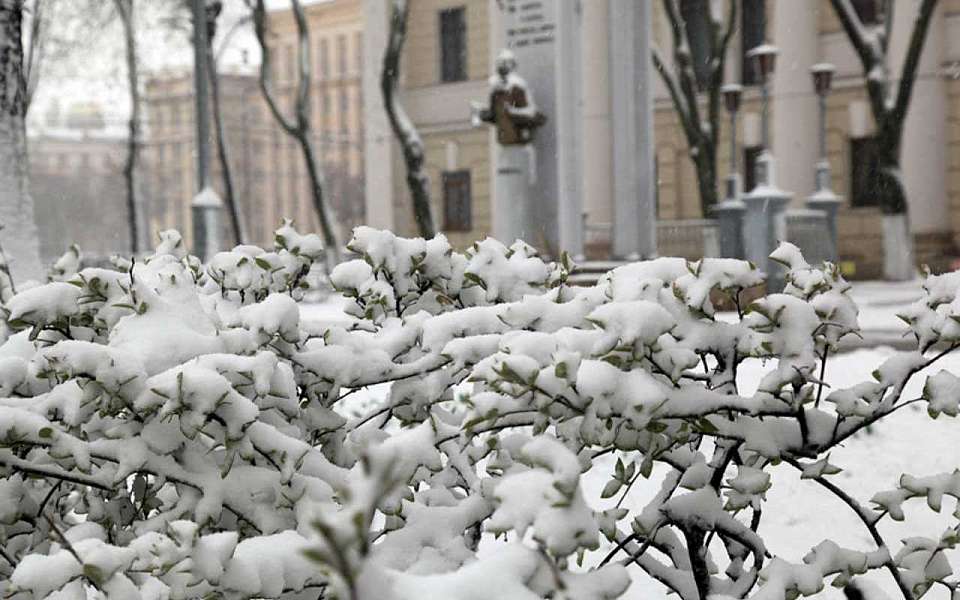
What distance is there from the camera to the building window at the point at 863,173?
2384cm

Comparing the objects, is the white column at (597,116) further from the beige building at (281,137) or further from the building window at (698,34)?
the beige building at (281,137)

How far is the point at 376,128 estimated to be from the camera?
2909 cm

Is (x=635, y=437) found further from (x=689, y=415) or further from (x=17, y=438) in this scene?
(x=17, y=438)

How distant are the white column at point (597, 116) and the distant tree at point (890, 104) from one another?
601 cm

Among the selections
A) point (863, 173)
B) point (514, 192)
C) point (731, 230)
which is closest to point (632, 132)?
point (731, 230)

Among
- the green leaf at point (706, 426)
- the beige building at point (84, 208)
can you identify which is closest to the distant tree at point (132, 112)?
the green leaf at point (706, 426)

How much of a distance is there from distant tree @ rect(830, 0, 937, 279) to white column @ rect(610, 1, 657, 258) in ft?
23.8

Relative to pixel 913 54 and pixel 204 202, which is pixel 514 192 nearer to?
pixel 204 202

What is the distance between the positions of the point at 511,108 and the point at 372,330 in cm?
867

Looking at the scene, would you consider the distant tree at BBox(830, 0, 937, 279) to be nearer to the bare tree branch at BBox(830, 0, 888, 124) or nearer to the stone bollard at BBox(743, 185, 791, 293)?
the bare tree branch at BBox(830, 0, 888, 124)

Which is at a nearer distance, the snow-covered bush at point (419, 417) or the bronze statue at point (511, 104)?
the snow-covered bush at point (419, 417)

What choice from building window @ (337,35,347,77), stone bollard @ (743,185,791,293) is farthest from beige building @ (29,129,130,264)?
stone bollard @ (743,185,791,293)

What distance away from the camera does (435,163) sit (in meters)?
29.4

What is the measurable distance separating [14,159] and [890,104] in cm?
1664
